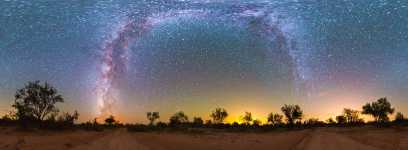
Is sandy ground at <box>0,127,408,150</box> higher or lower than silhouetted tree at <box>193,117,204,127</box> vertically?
lower

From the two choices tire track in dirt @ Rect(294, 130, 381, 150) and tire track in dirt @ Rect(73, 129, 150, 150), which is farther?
tire track in dirt @ Rect(294, 130, 381, 150)

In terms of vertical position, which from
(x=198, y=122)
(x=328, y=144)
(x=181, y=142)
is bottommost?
(x=181, y=142)

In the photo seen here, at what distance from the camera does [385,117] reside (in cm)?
7862

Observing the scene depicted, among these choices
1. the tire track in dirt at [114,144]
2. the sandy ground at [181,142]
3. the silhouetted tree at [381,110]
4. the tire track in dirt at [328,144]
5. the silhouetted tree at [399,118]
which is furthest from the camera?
the silhouetted tree at [381,110]

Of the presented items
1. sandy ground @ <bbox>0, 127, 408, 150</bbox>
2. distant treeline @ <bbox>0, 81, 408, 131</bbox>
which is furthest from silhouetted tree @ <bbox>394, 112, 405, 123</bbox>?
sandy ground @ <bbox>0, 127, 408, 150</bbox>

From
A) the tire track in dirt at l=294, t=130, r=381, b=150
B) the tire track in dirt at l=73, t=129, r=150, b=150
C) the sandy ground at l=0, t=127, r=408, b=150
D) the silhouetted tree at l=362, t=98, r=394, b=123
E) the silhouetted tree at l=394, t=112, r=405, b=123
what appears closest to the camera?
the tire track in dirt at l=73, t=129, r=150, b=150

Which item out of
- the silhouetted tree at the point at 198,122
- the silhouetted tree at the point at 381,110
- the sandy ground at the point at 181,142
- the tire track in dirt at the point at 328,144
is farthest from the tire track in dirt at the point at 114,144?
the silhouetted tree at the point at 381,110

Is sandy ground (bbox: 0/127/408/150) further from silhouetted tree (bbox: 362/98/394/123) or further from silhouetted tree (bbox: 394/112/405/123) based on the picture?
silhouetted tree (bbox: 362/98/394/123)

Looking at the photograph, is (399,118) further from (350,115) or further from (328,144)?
(328,144)

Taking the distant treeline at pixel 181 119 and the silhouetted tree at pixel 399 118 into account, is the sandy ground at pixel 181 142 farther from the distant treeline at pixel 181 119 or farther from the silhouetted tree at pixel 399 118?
the silhouetted tree at pixel 399 118

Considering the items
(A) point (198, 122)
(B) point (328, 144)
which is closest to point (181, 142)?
(B) point (328, 144)

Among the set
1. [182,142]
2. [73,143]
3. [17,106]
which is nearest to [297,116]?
[17,106]

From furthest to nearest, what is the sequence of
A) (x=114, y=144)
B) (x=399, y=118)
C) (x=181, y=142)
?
1. (x=399, y=118)
2. (x=181, y=142)
3. (x=114, y=144)

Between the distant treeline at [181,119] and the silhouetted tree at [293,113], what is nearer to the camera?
the distant treeline at [181,119]
